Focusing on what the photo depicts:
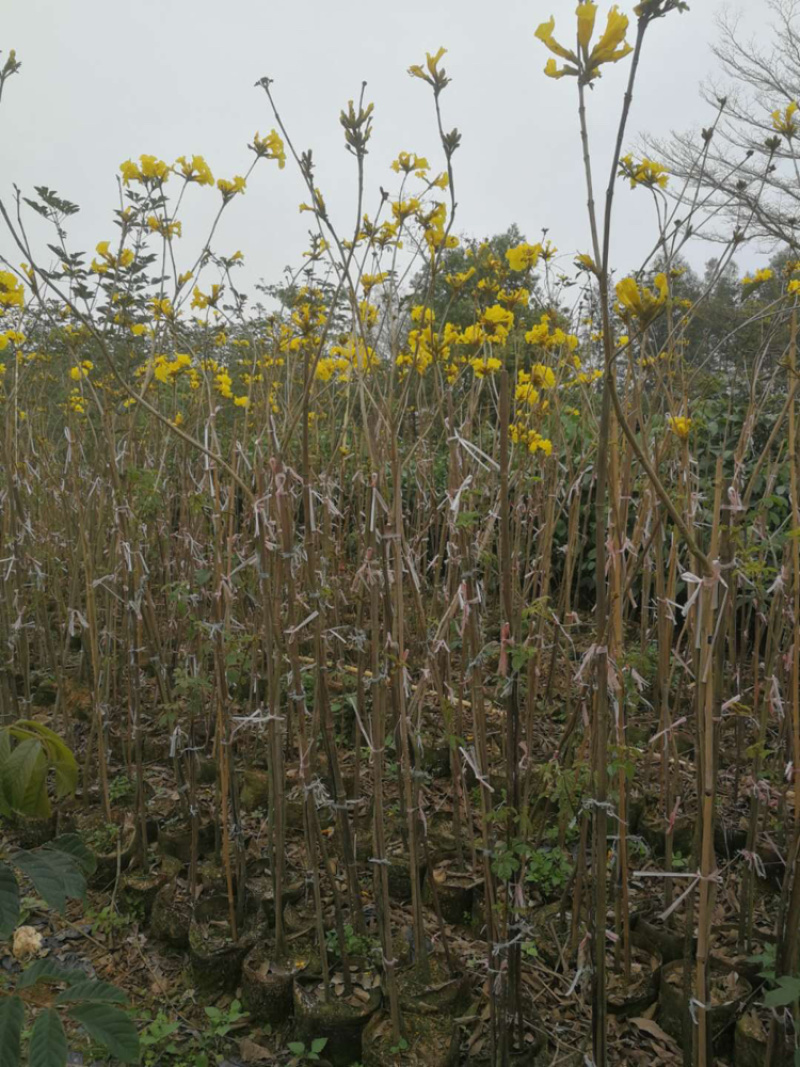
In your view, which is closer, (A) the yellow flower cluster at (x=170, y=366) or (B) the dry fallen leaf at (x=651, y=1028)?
(B) the dry fallen leaf at (x=651, y=1028)

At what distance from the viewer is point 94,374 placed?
322 cm

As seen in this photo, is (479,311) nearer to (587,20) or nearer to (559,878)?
(587,20)

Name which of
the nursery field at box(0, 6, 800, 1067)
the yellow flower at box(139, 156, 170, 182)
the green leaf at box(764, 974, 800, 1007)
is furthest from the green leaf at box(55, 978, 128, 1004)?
the yellow flower at box(139, 156, 170, 182)

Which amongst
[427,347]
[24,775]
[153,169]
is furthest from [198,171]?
[24,775]

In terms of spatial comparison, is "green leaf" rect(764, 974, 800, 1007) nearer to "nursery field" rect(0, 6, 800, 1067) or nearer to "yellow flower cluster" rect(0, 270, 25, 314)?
"nursery field" rect(0, 6, 800, 1067)

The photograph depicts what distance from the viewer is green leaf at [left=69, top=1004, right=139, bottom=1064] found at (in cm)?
75

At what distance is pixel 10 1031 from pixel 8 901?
0.38 ft

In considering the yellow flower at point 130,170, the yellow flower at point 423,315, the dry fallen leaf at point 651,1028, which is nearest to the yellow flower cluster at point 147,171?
the yellow flower at point 130,170

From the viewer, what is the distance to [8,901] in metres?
0.75

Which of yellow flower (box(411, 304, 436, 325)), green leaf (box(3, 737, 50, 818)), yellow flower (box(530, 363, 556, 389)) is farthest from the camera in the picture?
yellow flower (box(530, 363, 556, 389))

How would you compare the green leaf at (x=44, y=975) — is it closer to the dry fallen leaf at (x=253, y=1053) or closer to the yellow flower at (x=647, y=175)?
the dry fallen leaf at (x=253, y=1053)

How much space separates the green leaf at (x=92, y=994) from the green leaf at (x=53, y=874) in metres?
0.08

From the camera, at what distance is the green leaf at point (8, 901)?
28.5 inches

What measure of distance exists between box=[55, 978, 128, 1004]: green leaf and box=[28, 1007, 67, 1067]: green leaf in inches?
1.1
